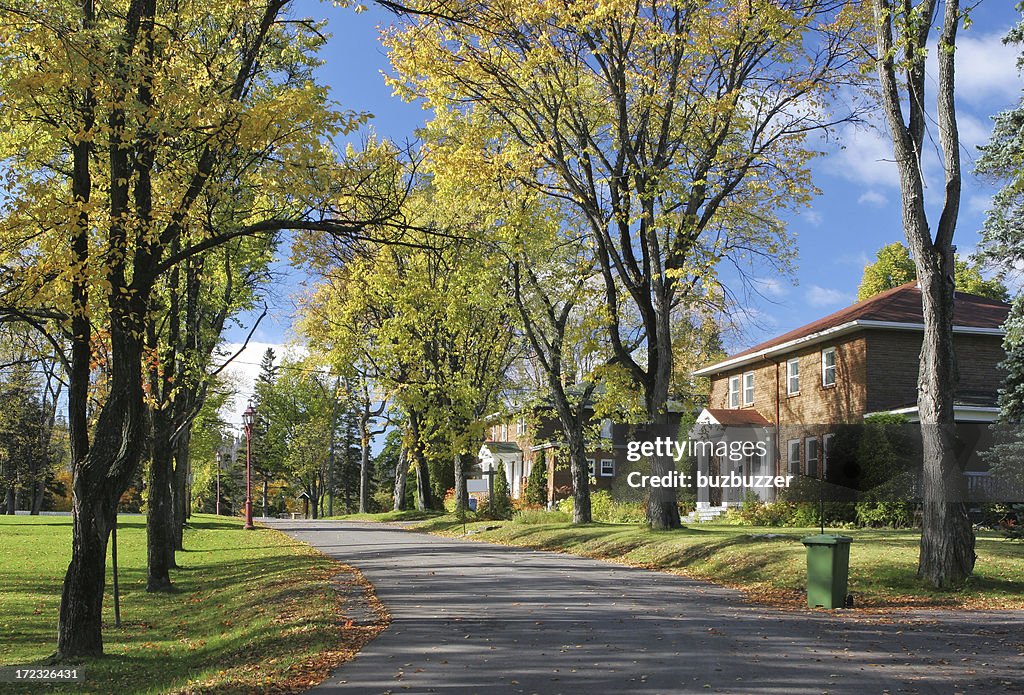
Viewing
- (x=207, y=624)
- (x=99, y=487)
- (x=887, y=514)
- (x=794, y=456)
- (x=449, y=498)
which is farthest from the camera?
(x=449, y=498)

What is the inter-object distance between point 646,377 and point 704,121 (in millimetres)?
6732

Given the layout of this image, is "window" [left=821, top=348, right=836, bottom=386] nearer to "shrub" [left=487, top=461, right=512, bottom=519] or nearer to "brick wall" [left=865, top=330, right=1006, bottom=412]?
"brick wall" [left=865, top=330, right=1006, bottom=412]

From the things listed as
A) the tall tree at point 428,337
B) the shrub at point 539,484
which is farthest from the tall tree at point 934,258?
the shrub at point 539,484

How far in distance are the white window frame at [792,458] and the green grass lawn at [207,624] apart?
60.9 feet

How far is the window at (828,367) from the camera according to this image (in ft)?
107

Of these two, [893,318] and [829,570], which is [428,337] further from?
[829,570]

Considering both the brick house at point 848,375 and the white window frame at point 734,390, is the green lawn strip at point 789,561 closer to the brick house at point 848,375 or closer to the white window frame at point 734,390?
the brick house at point 848,375

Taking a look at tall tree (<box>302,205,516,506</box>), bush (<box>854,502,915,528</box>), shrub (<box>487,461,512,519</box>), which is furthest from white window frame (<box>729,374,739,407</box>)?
bush (<box>854,502,915,528</box>)

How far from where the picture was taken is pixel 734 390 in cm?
3984

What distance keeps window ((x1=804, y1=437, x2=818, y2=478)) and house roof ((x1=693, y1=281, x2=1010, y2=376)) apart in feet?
11.8

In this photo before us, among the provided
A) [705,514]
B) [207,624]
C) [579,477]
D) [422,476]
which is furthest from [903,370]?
[207,624]

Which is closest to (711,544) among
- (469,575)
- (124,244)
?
(469,575)

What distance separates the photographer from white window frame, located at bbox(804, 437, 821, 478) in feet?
106

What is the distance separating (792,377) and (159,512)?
2464cm
